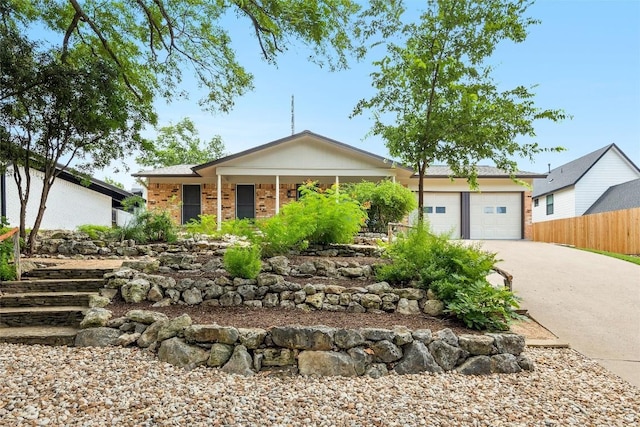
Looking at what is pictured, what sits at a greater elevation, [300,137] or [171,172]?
[300,137]

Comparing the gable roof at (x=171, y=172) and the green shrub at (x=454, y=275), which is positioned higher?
the gable roof at (x=171, y=172)

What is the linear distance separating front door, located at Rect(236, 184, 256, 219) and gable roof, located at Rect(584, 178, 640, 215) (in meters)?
15.6

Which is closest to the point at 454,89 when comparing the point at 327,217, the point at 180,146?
the point at 327,217

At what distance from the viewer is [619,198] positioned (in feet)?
55.4

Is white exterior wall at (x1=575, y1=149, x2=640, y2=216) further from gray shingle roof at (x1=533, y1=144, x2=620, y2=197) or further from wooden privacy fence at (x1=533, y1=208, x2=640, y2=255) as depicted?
wooden privacy fence at (x1=533, y1=208, x2=640, y2=255)

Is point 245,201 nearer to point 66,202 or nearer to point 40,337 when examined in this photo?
point 66,202

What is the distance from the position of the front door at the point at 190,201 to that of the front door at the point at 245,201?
1637 millimetres

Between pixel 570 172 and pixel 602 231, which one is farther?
pixel 570 172

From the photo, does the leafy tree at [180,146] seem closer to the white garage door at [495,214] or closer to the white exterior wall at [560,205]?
the white garage door at [495,214]

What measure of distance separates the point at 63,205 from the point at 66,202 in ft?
0.66

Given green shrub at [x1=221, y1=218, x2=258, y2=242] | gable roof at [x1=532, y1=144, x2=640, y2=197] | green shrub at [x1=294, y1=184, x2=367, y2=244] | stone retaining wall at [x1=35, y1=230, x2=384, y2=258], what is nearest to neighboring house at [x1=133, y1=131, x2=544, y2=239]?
gable roof at [x1=532, y1=144, x2=640, y2=197]

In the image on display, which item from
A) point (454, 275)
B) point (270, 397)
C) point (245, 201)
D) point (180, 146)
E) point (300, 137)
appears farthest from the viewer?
point (180, 146)

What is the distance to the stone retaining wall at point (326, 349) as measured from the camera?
3.63 meters

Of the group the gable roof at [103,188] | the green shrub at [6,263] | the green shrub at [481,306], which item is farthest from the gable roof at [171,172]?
the green shrub at [481,306]
